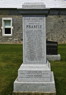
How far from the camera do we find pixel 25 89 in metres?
7.58

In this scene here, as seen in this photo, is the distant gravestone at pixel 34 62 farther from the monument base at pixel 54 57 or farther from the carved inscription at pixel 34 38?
the monument base at pixel 54 57

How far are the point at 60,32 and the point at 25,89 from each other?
1978 centimetres

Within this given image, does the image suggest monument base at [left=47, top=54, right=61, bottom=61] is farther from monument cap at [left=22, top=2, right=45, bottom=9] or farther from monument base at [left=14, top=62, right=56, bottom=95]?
monument cap at [left=22, top=2, right=45, bottom=9]

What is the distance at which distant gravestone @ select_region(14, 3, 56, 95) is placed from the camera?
24.8ft

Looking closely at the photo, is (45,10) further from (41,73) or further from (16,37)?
(16,37)

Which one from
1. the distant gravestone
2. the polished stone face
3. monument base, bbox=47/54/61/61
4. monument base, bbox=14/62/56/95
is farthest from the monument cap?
monument base, bbox=47/54/61/61

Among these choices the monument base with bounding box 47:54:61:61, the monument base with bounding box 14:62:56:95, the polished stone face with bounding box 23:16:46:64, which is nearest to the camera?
the monument base with bounding box 14:62:56:95

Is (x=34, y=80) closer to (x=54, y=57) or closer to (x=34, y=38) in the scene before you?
(x=34, y=38)

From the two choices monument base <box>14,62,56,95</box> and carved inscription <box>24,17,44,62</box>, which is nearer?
monument base <box>14,62,56,95</box>

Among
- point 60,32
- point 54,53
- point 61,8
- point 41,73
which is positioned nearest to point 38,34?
point 41,73

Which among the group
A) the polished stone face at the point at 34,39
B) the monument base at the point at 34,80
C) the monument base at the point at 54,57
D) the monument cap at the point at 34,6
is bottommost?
the monument base at the point at 34,80

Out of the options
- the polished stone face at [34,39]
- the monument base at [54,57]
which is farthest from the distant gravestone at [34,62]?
the monument base at [54,57]

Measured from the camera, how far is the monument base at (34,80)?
756 centimetres

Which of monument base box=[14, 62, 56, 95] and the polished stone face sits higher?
the polished stone face
